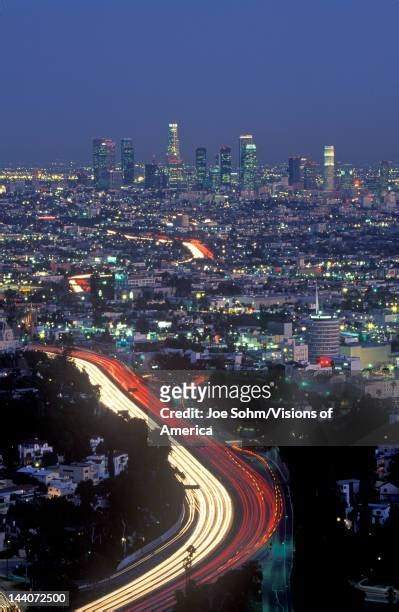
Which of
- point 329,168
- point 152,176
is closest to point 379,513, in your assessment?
point 329,168

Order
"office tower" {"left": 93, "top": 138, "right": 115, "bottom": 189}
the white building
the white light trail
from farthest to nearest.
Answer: "office tower" {"left": 93, "top": 138, "right": 115, "bottom": 189}, the white building, the white light trail

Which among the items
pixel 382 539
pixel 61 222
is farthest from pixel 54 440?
pixel 61 222

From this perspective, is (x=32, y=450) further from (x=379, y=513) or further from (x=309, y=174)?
(x=309, y=174)

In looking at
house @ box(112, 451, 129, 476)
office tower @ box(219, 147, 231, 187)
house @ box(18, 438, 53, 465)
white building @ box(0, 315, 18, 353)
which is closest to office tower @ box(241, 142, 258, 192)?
office tower @ box(219, 147, 231, 187)

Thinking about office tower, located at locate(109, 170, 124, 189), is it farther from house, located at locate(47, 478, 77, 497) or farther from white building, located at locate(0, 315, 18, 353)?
house, located at locate(47, 478, 77, 497)

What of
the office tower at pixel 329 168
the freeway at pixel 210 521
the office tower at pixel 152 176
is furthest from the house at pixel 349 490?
the office tower at pixel 152 176

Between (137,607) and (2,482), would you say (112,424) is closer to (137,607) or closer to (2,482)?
(2,482)

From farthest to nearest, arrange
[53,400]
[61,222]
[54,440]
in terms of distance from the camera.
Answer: [61,222] → [53,400] → [54,440]

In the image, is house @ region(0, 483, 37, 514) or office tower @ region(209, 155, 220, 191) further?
office tower @ region(209, 155, 220, 191)
